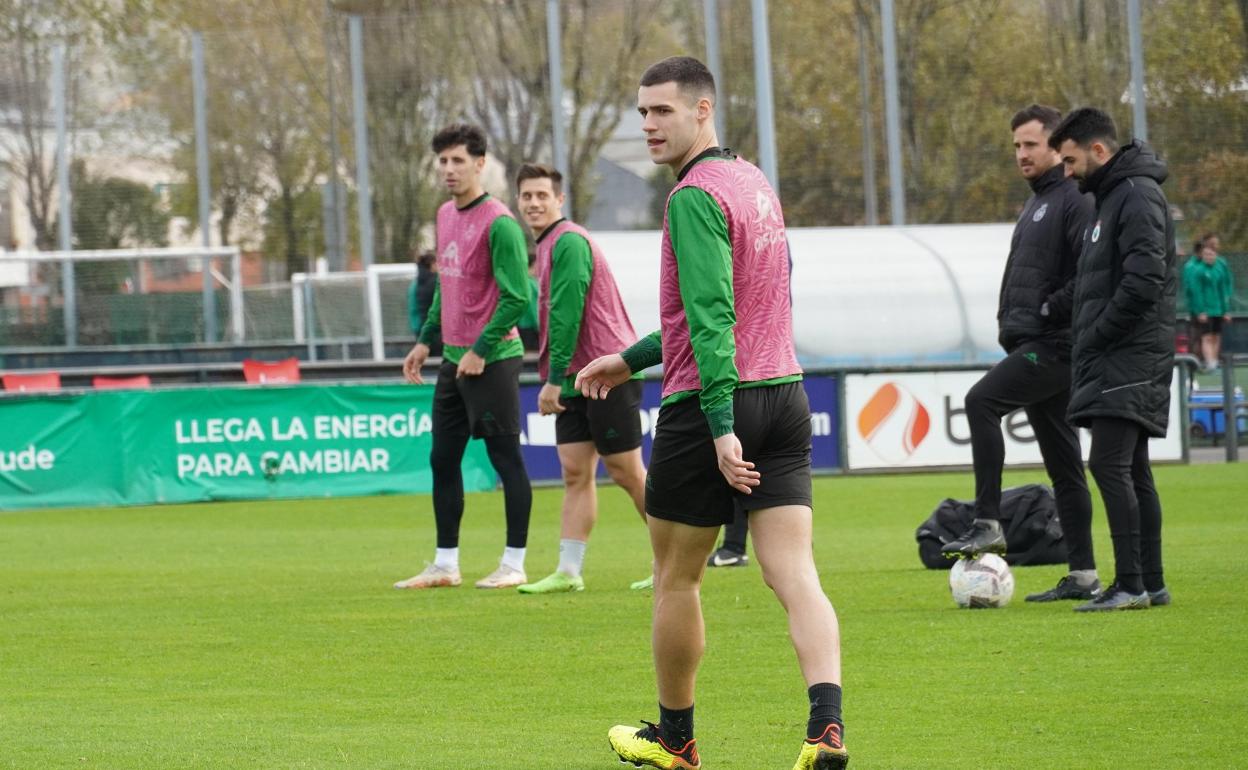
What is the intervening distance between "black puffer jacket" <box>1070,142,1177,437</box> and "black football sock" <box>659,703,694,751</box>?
135 inches

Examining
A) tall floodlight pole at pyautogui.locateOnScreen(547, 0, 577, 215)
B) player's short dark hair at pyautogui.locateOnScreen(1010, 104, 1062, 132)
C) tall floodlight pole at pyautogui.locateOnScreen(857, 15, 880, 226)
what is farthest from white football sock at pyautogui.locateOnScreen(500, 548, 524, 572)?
tall floodlight pole at pyautogui.locateOnScreen(857, 15, 880, 226)

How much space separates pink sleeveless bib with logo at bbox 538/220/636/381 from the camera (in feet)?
30.9

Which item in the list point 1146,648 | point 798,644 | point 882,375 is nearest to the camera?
point 798,644

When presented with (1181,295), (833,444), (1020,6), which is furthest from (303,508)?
(1020,6)

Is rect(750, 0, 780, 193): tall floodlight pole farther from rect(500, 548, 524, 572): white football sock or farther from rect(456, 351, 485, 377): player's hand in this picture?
rect(456, 351, 485, 377): player's hand

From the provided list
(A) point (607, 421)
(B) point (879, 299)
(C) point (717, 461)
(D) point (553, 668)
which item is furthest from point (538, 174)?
(B) point (879, 299)

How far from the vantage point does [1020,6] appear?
91.9 ft

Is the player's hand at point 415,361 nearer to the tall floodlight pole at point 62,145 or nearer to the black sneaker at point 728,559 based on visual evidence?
the black sneaker at point 728,559

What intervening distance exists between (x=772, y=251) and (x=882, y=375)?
42.9 feet

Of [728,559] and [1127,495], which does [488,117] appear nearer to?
[728,559]

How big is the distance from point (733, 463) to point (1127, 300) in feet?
11.8

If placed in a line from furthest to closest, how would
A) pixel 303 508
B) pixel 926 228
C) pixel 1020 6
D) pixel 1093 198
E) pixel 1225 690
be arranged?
1. pixel 1020 6
2. pixel 926 228
3. pixel 303 508
4. pixel 1093 198
5. pixel 1225 690

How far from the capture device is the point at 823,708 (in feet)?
16.4

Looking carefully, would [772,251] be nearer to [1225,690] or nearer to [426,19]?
[1225,690]
